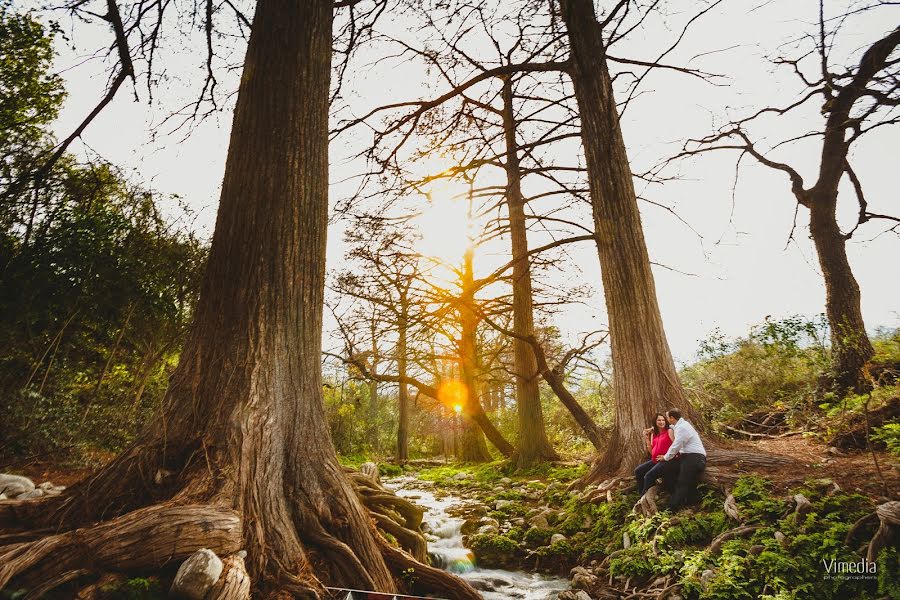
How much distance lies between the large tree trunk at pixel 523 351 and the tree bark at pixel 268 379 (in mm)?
5536

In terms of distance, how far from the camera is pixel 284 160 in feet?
10.8

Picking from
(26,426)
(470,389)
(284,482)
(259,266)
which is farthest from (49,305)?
(470,389)

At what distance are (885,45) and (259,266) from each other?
10.1 meters

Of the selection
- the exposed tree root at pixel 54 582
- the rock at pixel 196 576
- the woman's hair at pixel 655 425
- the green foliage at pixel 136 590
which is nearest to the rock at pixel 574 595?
the woman's hair at pixel 655 425

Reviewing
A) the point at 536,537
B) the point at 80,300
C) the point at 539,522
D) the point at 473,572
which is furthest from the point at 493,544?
the point at 80,300

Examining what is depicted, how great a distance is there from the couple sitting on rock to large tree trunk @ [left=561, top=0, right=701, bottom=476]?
0.23 meters

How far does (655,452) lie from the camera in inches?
174

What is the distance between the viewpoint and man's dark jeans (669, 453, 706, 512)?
3.98 meters

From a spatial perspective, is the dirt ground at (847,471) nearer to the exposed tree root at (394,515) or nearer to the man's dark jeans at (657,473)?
the man's dark jeans at (657,473)

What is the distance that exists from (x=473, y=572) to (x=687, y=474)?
2.57 m

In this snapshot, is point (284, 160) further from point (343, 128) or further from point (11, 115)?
point (11, 115)

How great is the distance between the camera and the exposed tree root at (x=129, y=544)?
1751 millimetres

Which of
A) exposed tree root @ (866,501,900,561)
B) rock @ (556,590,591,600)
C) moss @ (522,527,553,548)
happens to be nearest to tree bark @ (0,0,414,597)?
rock @ (556,590,591,600)

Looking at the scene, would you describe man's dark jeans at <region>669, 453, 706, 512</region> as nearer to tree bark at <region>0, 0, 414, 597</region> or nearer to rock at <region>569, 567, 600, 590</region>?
rock at <region>569, 567, 600, 590</region>
